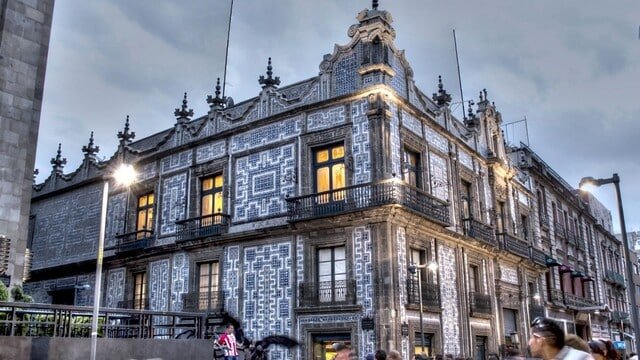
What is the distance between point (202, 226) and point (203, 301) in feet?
9.81

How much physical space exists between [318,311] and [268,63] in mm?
10194

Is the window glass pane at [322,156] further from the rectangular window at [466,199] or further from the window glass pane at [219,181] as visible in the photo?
the rectangular window at [466,199]

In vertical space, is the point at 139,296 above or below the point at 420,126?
below

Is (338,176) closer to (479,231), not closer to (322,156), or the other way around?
(322,156)

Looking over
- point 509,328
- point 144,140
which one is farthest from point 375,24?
point 509,328

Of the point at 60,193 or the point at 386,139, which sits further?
the point at 60,193

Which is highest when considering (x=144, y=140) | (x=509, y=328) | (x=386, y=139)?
(x=144, y=140)

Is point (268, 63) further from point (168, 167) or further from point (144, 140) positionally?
point (144, 140)

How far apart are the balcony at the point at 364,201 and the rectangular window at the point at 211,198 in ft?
13.5

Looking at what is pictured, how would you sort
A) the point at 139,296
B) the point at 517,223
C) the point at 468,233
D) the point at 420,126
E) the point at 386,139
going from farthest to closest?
the point at 517,223 → the point at 139,296 → the point at 468,233 → the point at 420,126 → the point at 386,139

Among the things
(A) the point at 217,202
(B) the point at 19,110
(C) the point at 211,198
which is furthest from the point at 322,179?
(B) the point at 19,110

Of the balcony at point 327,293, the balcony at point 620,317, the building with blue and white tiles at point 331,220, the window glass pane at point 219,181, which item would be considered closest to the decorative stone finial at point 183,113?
the building with blue and white tiles at point 331,220

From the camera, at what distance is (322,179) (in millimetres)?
21891

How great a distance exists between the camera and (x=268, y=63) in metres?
24.1
